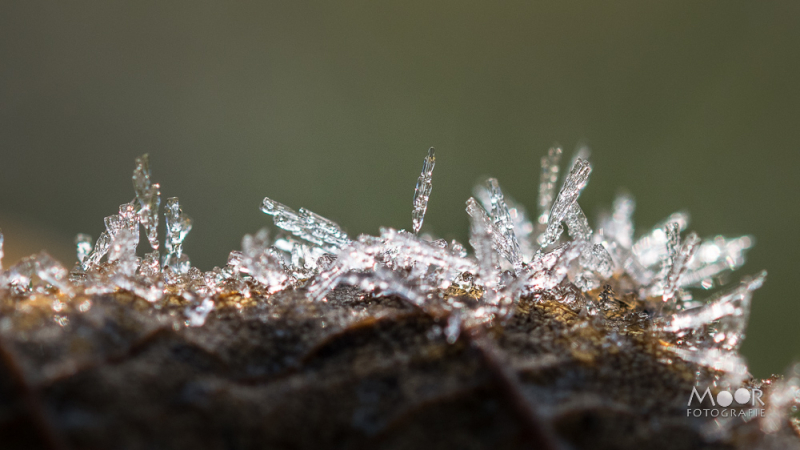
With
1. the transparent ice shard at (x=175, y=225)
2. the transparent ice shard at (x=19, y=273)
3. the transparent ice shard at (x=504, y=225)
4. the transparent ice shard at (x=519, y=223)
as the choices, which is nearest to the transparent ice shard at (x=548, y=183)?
the transparent ice shard at (x=519, y=223)

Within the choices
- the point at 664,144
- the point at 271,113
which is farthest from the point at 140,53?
the point at 664,144

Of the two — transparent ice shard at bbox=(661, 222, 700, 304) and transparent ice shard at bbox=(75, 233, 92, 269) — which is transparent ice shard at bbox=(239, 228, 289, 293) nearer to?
transparent ice shard at bbox=(75, 233, 92, 269)

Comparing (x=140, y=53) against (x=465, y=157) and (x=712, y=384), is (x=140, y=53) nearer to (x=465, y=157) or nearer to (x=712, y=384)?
(x=465, y=157)

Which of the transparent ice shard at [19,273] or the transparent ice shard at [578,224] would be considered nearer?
the transparent ice shard at [19,273]

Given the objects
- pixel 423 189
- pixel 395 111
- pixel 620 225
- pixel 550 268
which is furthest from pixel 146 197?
pixel 395 111

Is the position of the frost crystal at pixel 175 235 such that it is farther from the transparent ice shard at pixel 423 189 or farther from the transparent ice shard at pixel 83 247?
the transparent ice shard at pixel 423 189

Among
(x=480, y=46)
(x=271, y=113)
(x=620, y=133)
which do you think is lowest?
(x=620, y=133)

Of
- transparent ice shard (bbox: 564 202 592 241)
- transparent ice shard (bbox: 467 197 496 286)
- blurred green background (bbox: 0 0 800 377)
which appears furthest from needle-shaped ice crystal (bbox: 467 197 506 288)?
blurred green background (bbox: 0 0 800 377)
